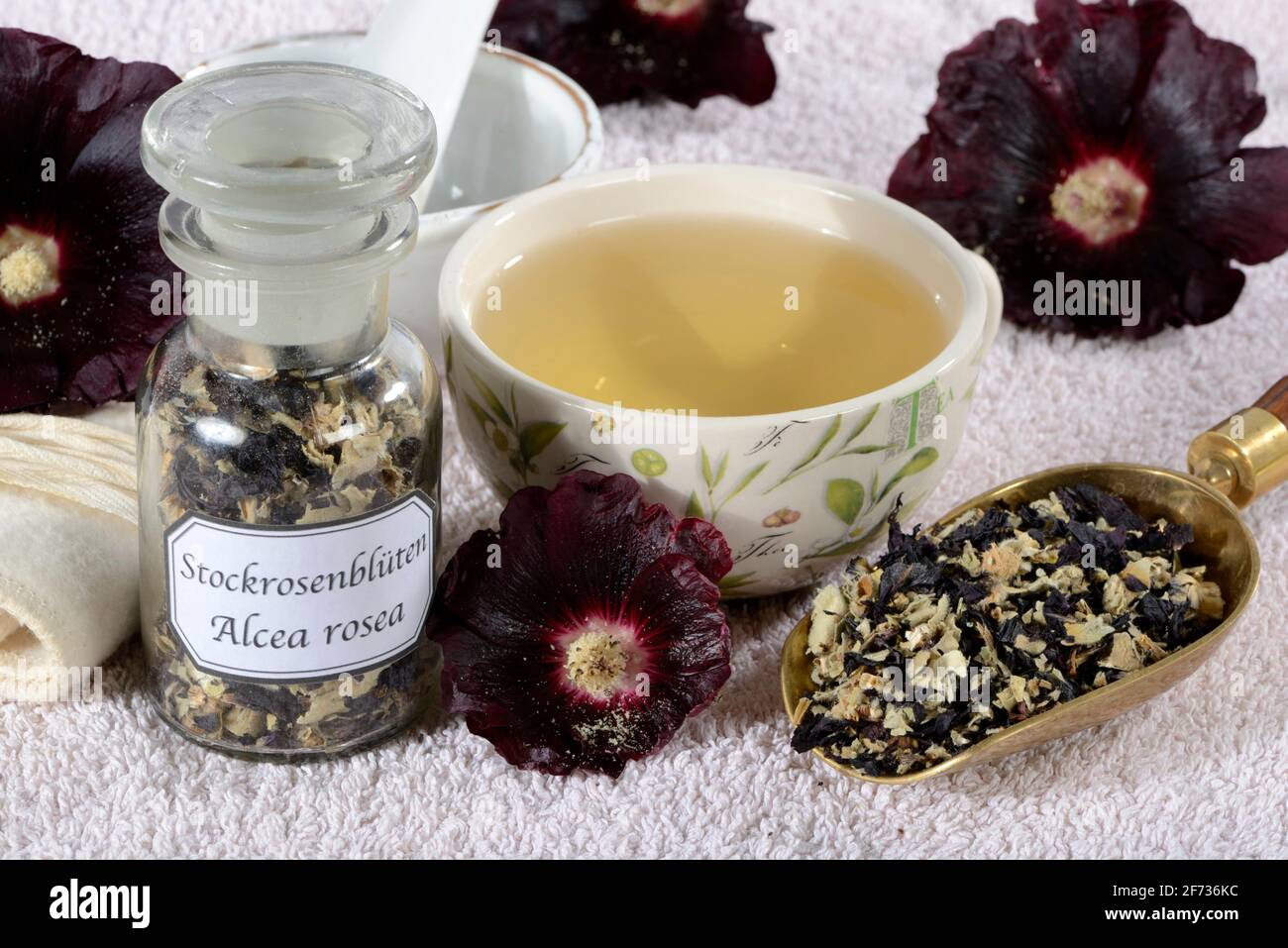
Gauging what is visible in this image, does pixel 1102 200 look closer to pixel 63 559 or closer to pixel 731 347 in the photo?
pixel 731 347

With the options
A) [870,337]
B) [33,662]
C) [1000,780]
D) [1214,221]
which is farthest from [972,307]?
[33,662]

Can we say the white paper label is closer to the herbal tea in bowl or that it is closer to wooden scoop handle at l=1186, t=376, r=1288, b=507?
the herbal tea in bowl

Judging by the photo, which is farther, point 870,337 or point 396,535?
point 870,337

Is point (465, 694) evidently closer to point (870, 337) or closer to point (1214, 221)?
point (870, 337)

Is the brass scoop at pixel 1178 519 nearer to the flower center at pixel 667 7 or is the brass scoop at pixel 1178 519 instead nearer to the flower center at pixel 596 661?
the flower center at pixel 596 661

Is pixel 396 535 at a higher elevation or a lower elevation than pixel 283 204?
lower

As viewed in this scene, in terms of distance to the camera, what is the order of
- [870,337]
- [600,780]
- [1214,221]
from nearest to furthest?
[600,780]
[870,337]
[1214,221]
